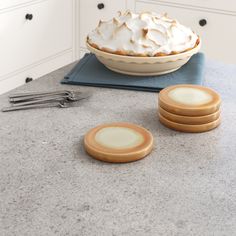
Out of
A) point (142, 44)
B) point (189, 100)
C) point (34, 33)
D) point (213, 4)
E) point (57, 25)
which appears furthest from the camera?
point (57, 25)

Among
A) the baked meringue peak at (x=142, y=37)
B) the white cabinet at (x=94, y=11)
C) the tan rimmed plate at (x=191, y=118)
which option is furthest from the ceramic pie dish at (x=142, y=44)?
the white cabinet at (x=94, y=11)

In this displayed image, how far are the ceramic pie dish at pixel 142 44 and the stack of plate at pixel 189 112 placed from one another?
0.62 feet

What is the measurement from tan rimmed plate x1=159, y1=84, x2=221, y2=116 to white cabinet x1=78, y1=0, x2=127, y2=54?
212 cm

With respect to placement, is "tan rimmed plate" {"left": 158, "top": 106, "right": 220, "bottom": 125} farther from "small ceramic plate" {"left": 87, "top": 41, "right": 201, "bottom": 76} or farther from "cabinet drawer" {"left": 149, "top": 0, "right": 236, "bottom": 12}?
"cabinet drawer" {"left": 149, "top": 0, "right": 236, "bottom": 12}

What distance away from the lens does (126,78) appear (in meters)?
1.49

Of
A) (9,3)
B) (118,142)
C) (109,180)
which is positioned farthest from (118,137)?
(9,3)

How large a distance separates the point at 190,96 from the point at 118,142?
0.25 m

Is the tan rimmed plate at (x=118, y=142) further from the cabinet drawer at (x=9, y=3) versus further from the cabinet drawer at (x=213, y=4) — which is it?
the cabinet drawer at (x=213, y=4)

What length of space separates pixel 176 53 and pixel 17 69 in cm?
185

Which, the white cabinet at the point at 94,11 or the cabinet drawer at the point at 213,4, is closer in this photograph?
the cabinet drawer at the point at 213,4

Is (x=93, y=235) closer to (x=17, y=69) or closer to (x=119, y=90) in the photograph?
(x=119, y=90)

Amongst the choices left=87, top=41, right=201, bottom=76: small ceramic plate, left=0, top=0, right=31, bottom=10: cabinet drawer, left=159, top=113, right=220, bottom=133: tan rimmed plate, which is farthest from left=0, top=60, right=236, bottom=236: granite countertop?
left=0, top=0, right=31, bottom=10: cabinet drawer

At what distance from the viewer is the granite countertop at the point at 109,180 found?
0.89 m

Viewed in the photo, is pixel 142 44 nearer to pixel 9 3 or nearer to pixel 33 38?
pixel 9 3
